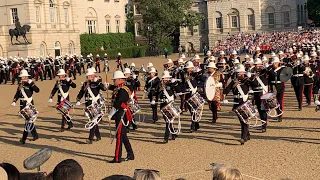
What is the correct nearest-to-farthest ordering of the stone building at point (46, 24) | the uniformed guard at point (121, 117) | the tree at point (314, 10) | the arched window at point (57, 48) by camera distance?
the uniformed guard at point (121, 117) → the stone building at point (46, 24) → the arched window at point (57, 48) → the tree at point (314, 10)

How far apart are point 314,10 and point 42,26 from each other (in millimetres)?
31961

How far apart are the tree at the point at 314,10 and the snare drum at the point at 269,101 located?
170 feet

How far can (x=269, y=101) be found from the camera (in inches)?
568

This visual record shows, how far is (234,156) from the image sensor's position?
1191 centimetres

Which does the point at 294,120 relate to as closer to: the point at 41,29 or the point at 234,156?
the point at 234,156

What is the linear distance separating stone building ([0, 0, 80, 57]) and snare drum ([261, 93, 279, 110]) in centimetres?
4295

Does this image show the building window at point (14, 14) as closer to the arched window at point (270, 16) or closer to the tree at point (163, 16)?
the tree at point (163, 16)

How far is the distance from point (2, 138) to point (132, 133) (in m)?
4.17

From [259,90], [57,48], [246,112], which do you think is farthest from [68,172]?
[57,48]

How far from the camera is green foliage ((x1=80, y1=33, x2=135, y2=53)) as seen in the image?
6681 cm

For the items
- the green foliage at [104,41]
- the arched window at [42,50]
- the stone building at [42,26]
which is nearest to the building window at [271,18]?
the green foliage at [104,41]

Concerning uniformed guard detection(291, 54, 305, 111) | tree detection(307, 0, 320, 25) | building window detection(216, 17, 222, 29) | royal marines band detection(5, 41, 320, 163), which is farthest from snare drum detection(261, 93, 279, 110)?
building window detection(216, 17, 222, 29)

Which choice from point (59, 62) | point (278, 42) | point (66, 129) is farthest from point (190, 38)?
point (66, 129)

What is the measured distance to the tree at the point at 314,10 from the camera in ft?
208
